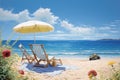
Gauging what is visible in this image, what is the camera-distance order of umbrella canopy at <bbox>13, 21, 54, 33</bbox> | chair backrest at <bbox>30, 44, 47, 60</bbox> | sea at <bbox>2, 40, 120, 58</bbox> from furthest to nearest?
sea at <bbox>2, 40, 120, 58</bbox> < umbrella canopy at <bbox>13, 21, 54, 33</bbox> < chair backrest at <bbox>30, 44, 47, 60</bbox>

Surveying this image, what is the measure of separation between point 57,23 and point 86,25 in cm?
275

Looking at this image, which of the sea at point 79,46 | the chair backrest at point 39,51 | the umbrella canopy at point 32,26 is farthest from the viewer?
the sea at point 79,46

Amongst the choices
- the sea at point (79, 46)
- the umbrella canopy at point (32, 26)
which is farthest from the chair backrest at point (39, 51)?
the sea at point (79, 46)

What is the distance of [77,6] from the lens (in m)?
28.2

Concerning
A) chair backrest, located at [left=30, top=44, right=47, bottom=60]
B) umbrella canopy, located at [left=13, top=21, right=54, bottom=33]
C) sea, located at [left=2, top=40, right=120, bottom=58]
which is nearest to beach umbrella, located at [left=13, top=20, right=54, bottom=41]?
umbrella canopy, located at [left=13, top=21, right=54, bottom=33]

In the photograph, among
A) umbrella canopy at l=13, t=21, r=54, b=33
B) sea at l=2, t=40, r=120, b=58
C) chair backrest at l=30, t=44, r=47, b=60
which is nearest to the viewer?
chair backrest at l=30, t=44, r=47, b=60

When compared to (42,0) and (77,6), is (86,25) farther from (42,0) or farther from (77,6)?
(42,0)

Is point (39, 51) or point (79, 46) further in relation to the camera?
point (79, 46)

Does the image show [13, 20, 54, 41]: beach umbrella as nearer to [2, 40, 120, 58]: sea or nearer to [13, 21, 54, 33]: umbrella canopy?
[13, 21, 54, 33]: umbrella canopy

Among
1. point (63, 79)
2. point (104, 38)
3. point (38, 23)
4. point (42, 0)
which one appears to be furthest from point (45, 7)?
point (63, 79)

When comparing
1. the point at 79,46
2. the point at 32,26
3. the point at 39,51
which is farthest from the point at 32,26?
the point at 79,46

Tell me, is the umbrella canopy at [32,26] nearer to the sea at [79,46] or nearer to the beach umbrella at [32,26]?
the beach umbrella at [32,26]

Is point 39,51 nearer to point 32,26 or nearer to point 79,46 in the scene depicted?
point 32,26

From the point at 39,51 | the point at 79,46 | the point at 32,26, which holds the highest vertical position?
the point at 32,26
